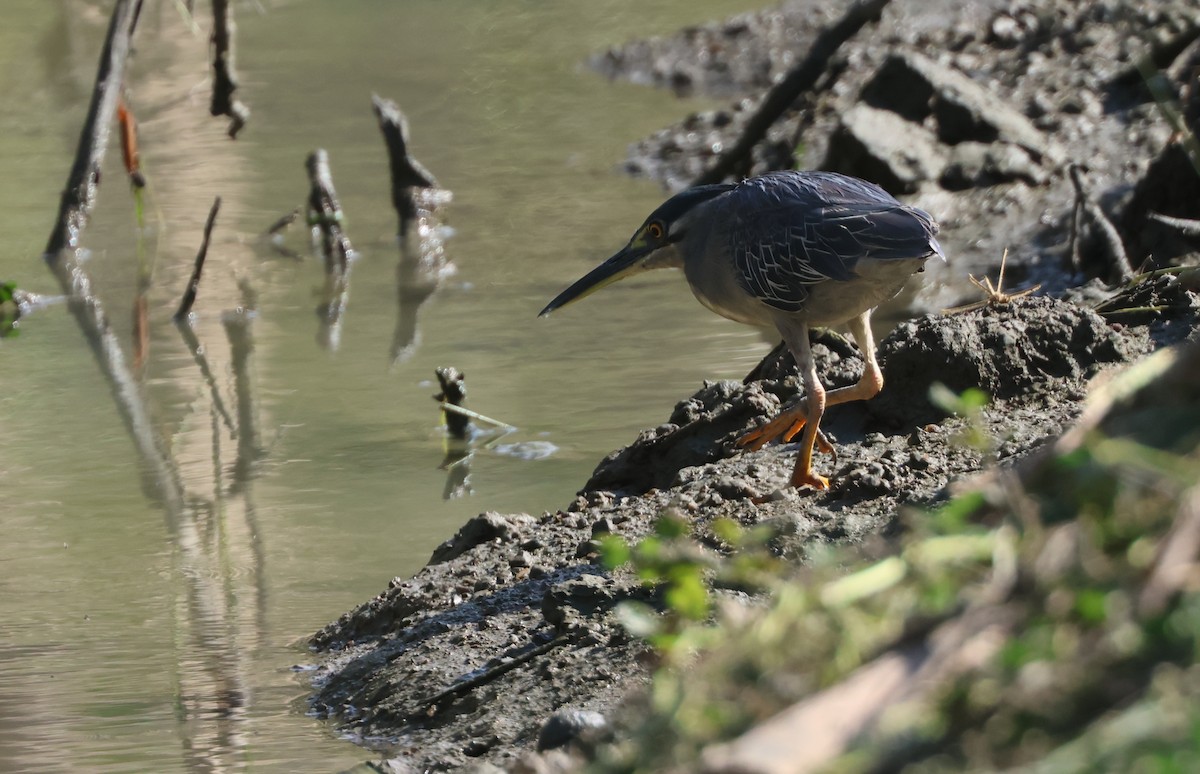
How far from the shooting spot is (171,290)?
34.9ft

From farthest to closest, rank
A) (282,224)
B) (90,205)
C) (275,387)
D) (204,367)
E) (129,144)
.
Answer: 1. (282,224)
2. (90,205)
3. (129,144)
4. (204,367)
5. (275,387)

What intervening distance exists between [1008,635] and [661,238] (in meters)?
3.56

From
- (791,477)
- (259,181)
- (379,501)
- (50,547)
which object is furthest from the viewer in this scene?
(259,181)

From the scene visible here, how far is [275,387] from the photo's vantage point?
852 centimetres

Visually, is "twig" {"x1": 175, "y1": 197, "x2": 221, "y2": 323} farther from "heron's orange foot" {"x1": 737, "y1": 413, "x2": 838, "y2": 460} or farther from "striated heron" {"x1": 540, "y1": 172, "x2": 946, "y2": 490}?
"heron's orange foot" {"x1": 737, "y1": 413, "x2": 838, "y2": 460}

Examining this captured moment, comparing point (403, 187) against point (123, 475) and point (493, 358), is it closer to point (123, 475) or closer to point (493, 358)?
point (493, 358)

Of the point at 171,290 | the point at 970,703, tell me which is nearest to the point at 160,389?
the point at 171,290

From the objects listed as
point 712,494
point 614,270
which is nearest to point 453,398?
point 614,270

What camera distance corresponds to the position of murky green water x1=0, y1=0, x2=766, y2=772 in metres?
5.02

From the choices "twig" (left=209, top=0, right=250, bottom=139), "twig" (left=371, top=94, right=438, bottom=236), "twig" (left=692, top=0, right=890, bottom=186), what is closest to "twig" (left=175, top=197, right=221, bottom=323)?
"twig" (left=209, top=0, right=250, bottom=139)

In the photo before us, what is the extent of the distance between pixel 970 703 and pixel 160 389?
23.0 ft

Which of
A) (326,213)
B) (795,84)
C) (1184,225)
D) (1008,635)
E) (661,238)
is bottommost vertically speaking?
(326,213)

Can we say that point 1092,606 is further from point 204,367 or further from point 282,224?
point 282,224

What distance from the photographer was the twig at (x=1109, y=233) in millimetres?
7741
